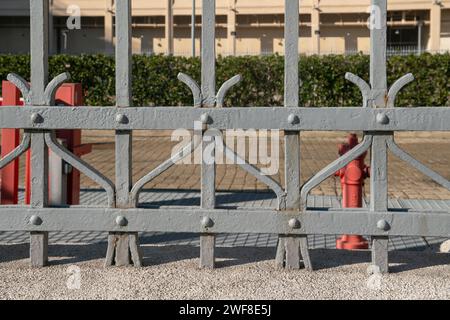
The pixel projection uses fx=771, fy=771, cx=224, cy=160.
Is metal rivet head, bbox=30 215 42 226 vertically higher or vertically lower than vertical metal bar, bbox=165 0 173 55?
lower

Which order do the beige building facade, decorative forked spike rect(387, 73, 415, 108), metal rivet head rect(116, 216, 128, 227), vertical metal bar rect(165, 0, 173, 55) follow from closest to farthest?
decorative forked spike rect(387, 73, 415, 108)
metal rivet head rect(116, 216, 128, 227)
vertical metal bar rect(165, 0, 173, 55)
the beige building facade

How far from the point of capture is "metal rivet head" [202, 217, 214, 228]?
4.56 metres

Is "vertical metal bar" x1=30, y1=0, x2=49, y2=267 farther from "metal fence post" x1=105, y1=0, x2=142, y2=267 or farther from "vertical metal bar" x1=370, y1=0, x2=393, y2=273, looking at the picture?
"vertical metal bar" x1=370, y1=0, x2=393, y2=273

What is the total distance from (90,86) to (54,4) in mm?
34447

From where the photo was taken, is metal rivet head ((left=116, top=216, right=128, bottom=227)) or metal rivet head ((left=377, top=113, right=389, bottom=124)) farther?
metal rivet head ((left=116, top=216, right=128, bottom=227))

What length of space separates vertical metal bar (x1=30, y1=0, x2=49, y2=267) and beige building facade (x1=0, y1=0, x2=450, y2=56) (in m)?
47.0

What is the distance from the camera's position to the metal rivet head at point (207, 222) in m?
4.56

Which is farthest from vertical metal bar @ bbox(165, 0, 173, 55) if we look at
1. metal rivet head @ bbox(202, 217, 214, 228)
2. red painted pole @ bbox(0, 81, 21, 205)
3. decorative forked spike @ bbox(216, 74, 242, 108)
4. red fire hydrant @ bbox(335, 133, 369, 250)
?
metal rivet head @ bbox(202, 217, 214, 228)

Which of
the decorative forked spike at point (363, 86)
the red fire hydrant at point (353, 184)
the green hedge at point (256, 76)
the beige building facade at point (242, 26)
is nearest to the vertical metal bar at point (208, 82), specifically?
the decorative forked spike at point (363, 86)

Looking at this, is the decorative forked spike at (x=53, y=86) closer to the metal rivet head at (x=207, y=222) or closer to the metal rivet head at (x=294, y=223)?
the metal rivet head at (x=207, y=222)

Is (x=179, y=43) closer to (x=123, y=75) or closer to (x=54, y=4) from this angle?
(x=54, y=4)

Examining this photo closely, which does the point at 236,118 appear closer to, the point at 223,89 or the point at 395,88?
the point at 223,89

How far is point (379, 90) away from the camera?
4.46 metres

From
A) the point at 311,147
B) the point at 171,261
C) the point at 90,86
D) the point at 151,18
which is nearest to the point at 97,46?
the point at 151,18
